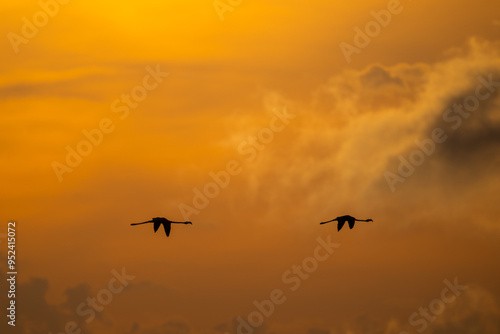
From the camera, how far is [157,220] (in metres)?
81.5

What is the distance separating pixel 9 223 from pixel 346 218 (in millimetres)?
55307

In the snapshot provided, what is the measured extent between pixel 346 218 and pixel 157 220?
2446cm

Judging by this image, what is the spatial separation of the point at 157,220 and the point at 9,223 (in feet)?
112

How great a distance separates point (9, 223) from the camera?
102500 mm

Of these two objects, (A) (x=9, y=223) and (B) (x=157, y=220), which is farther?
(A) (x=9, y=223)

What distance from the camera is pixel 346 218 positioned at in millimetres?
82375

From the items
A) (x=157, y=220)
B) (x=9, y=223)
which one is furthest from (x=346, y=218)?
(x=9, y=223)

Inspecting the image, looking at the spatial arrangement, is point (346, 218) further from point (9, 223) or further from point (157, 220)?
point (9, 223)

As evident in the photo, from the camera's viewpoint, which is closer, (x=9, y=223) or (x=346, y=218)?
(x=346, y=218)
